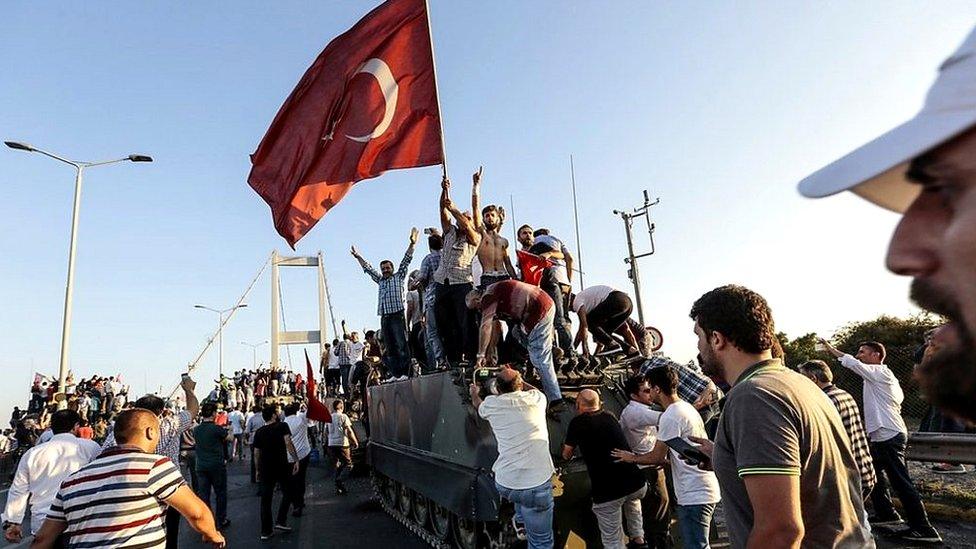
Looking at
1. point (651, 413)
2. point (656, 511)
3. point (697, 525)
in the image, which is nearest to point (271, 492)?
point (656, 511)

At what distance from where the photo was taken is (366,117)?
23.3 ft

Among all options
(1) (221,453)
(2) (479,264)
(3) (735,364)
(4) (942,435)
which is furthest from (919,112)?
(1) (221,453)

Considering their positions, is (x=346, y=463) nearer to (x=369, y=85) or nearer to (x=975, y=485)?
(x=369, y=85)

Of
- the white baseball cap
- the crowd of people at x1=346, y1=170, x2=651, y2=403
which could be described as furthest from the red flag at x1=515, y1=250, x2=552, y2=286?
the white baseball cap

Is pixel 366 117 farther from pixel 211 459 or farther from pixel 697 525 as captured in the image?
pixel 697 525

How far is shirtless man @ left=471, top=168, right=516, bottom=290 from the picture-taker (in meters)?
A: 6.70

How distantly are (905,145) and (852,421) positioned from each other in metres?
4.10

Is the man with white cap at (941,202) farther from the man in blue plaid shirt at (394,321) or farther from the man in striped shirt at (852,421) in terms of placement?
the man in blue plaid shirt at (394,321)

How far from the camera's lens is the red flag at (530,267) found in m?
6.95

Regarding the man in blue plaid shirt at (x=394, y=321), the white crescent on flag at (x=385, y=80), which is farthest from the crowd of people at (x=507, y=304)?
the white crescent on flag at (x=385, y=80)

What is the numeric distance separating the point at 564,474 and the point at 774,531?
360cm

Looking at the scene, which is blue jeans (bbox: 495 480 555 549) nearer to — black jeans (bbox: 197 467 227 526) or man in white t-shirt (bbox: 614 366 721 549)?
man in white t-shirt (bbox: 614 366 721 549)

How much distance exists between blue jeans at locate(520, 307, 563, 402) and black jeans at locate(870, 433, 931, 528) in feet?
10.4

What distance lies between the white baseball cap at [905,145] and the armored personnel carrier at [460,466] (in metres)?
4.40
